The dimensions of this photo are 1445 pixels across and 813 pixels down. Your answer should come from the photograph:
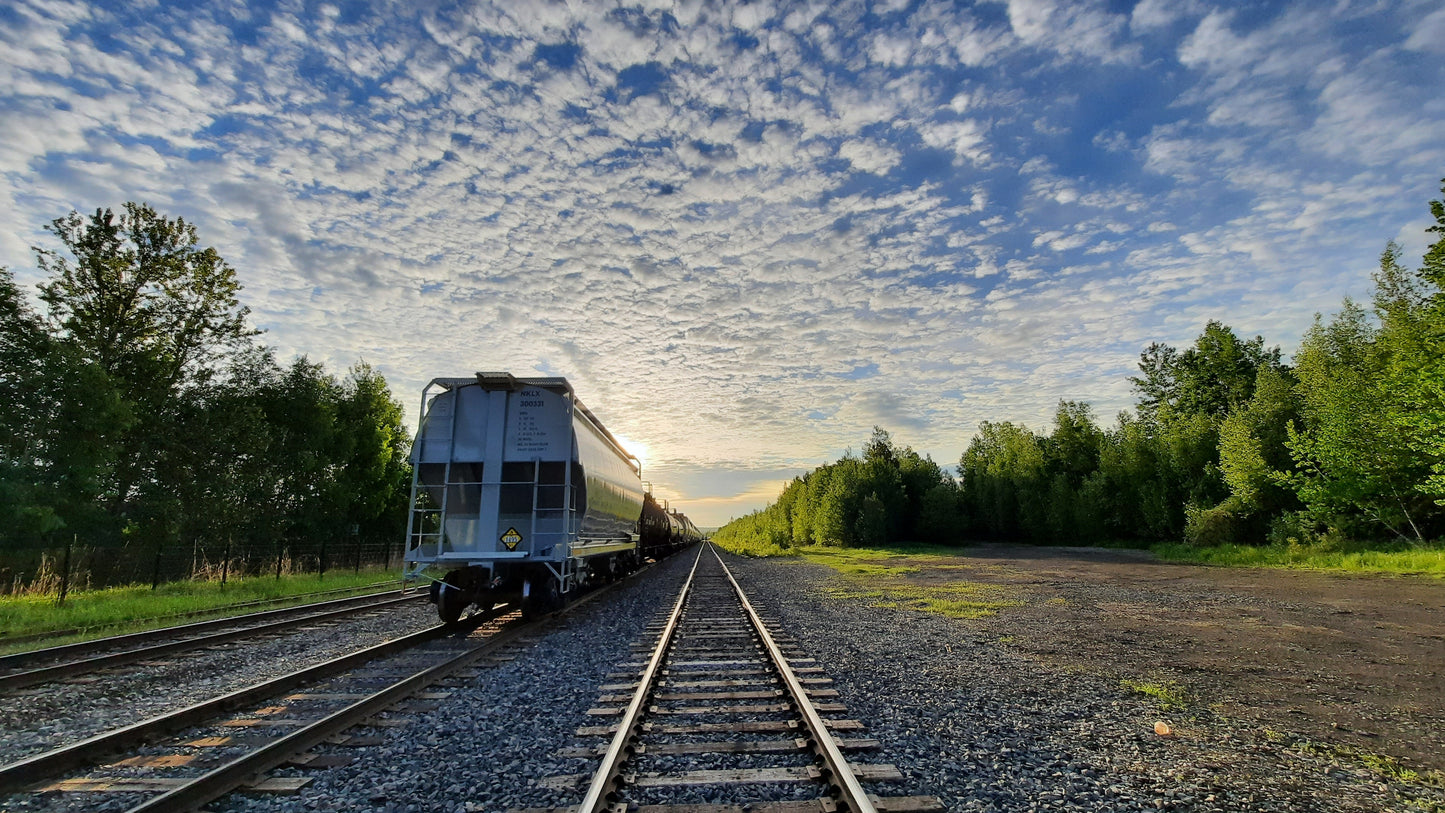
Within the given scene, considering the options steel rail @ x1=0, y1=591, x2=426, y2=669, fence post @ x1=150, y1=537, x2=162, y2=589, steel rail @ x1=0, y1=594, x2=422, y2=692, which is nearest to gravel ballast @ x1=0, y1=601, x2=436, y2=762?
steel rail @ x1=0, y1=594, x2=422, y2=692

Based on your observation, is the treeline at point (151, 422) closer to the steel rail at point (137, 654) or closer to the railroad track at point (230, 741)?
the steel rail at point (137, 654)

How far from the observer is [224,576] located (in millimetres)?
17609

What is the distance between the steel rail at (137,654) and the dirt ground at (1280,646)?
11.8 meters

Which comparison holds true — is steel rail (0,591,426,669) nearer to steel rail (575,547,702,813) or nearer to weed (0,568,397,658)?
weed (0,568,397,658)

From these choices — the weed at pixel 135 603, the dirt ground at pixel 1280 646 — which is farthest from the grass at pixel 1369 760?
the weed at pixel 135 603

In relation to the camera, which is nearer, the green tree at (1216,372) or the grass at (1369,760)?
the grass at (1369,760)

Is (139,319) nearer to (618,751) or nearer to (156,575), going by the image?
(156,575)

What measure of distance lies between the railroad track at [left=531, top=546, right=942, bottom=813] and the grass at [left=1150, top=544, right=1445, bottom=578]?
2199 centimetres

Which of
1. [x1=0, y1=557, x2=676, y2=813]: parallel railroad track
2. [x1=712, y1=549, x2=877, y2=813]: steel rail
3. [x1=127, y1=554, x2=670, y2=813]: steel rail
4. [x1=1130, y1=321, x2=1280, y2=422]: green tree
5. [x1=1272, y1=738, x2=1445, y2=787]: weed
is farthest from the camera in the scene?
[x1=1130, y1=321, x2=1280, y2=422]: green tree

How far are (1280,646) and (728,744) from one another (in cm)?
921

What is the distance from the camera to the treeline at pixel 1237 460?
22.9 metres

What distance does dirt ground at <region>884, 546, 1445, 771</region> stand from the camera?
18.9 ft

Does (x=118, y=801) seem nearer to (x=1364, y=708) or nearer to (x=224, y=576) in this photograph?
(x=1364, y=708)

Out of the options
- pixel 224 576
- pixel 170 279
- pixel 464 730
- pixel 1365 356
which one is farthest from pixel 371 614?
pixel 1365 356
